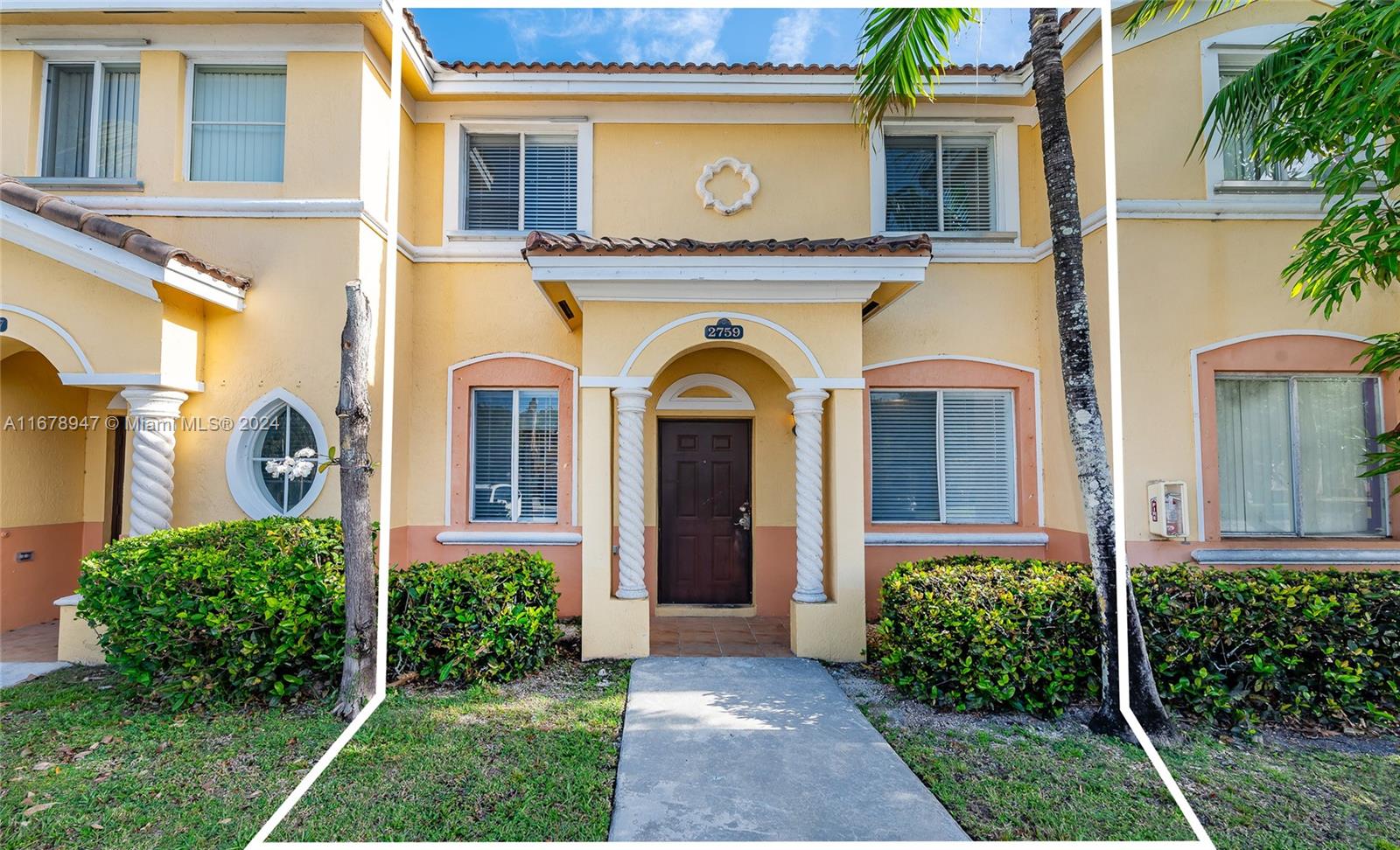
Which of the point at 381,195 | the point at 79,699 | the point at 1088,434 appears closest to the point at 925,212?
the point at 1088,434

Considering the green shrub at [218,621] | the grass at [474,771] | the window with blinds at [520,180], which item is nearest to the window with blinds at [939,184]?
the window with blinds at [520,180]

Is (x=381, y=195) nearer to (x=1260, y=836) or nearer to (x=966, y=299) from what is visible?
(x=966, y=299)

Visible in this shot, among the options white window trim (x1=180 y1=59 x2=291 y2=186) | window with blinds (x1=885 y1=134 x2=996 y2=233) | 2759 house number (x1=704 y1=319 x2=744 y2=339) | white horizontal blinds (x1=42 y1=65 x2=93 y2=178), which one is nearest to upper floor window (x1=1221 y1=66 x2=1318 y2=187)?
window with blinds (x1=885 y1=134 x2=996 y2=233)

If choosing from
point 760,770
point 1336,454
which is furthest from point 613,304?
point 1336,454

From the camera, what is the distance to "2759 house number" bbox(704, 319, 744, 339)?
6.46 m

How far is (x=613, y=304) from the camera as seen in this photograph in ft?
21.1

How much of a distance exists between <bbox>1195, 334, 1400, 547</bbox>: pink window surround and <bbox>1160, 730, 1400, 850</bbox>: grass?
8.41 feet

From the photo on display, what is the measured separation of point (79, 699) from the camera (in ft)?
17.1

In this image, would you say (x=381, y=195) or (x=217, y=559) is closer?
(x=217, y=559)

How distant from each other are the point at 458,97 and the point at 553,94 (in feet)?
3.77

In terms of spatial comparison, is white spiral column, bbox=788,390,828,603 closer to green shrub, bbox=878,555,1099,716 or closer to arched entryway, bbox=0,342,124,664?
green shrub, bbox=878,555,1099,716

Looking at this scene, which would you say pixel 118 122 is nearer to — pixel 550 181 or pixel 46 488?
pixel 46 488

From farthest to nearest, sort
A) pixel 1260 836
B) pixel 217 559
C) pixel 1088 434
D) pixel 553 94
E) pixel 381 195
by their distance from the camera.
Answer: pixel 553 94 → pixel 381 195 → pixel 217 559 → pixel 1088 434 → pixel 1260 836

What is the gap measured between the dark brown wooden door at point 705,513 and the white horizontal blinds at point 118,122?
643 cm
